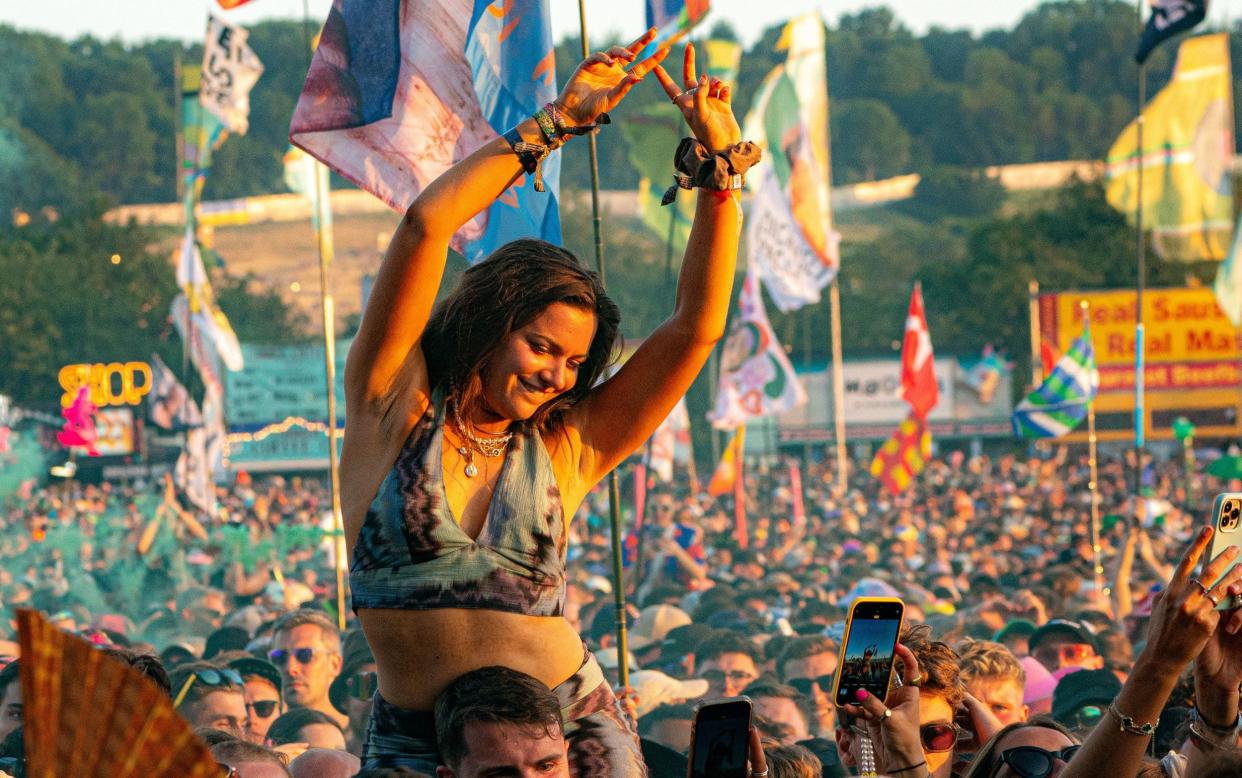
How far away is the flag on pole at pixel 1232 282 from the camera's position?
2222 cm

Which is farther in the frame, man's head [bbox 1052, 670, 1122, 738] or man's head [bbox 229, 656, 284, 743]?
man's head [bbox 229, 656, 284, 743]

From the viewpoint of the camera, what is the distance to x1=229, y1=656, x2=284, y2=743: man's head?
7098 millimetres

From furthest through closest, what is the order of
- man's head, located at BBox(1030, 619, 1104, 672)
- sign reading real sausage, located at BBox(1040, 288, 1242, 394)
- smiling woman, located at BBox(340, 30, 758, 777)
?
sign reading real sausage, located at BBox(1040, 288, 1242, 394), man's head, located at BBox(1030, 619, 1104, 672), smiling woman, located at BBox(340, 30, 758, 777)

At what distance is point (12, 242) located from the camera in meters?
59.2

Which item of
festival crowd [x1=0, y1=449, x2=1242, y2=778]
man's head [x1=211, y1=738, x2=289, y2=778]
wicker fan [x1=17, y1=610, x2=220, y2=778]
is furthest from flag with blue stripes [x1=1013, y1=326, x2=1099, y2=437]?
wicker fan [x1=17, y1=610, x2=220, y2=778]

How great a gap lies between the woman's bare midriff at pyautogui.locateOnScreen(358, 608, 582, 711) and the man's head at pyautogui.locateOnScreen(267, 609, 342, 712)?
4.97m

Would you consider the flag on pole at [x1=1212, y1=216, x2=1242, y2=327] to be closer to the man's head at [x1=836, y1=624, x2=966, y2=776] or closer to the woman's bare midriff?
Answer: the man's head at [x1=836, y1=624, x2=966, y2=776]

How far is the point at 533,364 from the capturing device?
3.21 meters

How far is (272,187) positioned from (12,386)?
4133cm

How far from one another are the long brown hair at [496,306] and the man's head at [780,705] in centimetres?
376

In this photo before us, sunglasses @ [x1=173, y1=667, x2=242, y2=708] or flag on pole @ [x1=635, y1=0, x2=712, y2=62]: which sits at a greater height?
flag on pole @ [x1=635, y1=0, x2=712, y2=62]

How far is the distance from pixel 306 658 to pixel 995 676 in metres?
3.47

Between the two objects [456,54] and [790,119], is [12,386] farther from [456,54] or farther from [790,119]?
[456,54]

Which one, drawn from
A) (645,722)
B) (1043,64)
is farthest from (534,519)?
(1043,64)
